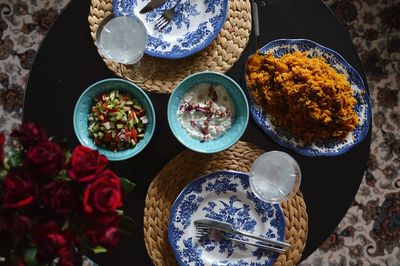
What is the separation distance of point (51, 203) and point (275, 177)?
0.57 metres

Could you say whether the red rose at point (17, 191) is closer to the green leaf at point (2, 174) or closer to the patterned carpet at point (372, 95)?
the green leaf at point (2, 174)

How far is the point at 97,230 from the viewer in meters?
0.81

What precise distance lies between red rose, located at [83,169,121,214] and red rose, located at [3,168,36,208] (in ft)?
0.26

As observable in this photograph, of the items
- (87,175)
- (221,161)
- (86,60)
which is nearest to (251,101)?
(221,161)

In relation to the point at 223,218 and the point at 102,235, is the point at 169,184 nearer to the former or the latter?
the point at 223,218

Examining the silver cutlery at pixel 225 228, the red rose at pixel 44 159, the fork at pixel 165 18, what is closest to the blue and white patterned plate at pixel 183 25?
the fork at pixel 165 18

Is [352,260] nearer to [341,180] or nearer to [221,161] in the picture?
[341,180]

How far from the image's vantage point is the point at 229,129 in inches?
47.2

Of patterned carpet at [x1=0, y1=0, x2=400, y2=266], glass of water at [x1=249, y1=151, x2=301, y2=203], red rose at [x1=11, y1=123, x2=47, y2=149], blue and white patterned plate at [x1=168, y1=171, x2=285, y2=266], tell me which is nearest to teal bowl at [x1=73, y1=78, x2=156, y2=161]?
blue and white patterned plate at [x1=168, y1=171, x2=285, y2=266]

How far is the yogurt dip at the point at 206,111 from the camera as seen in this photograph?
1.20 metres

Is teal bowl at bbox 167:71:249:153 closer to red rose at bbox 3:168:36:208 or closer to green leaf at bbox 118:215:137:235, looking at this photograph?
green leaf at bbox 118:215:137:235

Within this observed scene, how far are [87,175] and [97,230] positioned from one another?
86mm

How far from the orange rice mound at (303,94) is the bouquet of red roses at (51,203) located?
0.51 m

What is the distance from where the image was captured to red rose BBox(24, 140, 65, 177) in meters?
0.78
